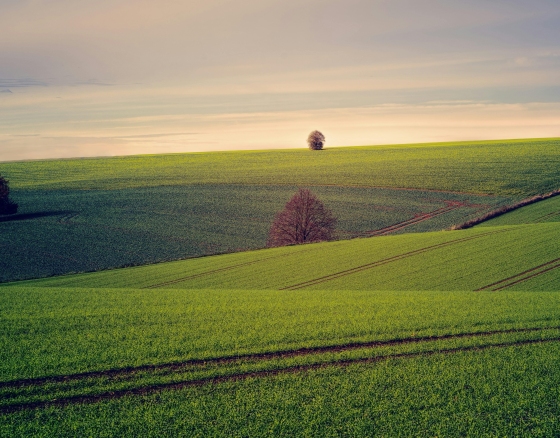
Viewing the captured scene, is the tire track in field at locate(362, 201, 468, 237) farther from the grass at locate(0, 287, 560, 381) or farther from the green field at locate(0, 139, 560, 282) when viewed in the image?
the grass at locate(0, 287, 560, 381)

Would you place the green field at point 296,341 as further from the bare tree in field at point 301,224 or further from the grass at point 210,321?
the bare tree in field at point 301,224

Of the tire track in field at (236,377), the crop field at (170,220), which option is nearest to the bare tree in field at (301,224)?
the crop field at (170,220)

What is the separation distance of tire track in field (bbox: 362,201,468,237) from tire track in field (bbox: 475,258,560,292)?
19.0 m

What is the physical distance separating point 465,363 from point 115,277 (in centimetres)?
2434

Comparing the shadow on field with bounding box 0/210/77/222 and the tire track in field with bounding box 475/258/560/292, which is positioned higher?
the shadow on field with bounding box 0/210/77/222

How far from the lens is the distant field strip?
10164 millimetres

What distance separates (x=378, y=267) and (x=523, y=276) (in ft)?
26.8

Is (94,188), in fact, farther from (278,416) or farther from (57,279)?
(278,416)

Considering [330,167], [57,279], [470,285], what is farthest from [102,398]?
[330,167]

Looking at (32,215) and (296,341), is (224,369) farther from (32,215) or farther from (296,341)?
(32,215)

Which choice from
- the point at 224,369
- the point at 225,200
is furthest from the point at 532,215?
the point at 224,369

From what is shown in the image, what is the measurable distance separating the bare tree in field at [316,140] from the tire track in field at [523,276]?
4143 inches

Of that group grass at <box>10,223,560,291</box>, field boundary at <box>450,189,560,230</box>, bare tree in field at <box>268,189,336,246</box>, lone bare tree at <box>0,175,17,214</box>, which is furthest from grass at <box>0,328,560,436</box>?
lone bare tree at <box>0,175,17,214</box>

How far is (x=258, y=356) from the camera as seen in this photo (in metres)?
12.0
